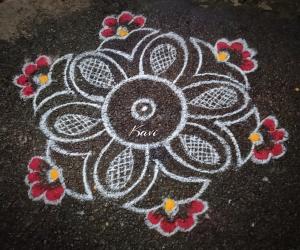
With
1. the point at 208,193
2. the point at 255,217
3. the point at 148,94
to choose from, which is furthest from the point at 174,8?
the point at 255,217

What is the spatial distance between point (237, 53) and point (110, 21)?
167 cm

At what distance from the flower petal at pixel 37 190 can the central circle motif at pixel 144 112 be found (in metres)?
0.87

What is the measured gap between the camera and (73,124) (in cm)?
385

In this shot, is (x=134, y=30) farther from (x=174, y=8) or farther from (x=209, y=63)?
(x=209, y=63)

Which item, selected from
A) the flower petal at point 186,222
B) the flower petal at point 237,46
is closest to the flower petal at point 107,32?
the flower petal at point 237,46

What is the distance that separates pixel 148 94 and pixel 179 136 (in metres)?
0.63

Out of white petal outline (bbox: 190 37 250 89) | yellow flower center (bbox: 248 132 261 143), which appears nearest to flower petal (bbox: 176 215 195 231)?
yellow flower center (bbox: 248 132 261 143)

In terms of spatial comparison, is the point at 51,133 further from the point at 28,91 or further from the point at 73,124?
the point at 28,91

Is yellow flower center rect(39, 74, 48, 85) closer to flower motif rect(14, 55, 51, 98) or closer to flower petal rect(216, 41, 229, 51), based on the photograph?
flower motif rect(14, 55, 51, 98)

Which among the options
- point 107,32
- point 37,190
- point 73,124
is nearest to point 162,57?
point 107,32

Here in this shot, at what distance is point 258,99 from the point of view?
379 centimetres

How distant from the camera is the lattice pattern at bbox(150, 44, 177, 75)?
4121 millimetres

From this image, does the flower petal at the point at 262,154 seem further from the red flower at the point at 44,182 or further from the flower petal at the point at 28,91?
the flower petal at the point at 28,91

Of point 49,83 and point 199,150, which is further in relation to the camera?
point 49,83
